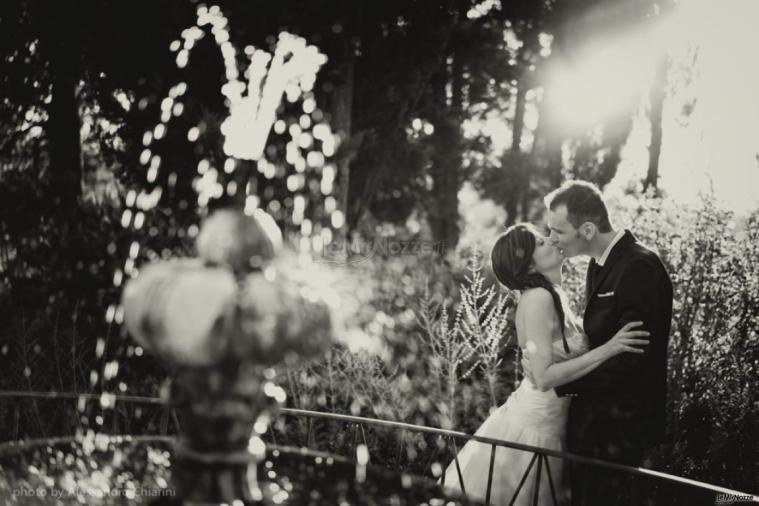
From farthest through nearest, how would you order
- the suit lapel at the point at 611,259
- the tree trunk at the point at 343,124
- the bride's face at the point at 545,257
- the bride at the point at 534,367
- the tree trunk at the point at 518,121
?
the tree trunk at the point at 518,121
the tree trunk at the point at 343,124
the bride's face at the point at 545,257
the suit lapel at the point at 611,259
the bride at the point at 534,367

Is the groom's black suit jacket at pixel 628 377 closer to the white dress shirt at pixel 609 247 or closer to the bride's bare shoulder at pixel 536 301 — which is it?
the white dress shirt at pixel 609 247

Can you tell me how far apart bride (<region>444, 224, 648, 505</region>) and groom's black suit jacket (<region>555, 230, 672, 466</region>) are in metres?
0.10

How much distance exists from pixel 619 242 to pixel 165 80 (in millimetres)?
6121

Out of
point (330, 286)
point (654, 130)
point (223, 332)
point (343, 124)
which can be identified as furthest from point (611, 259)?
point (654, 130)

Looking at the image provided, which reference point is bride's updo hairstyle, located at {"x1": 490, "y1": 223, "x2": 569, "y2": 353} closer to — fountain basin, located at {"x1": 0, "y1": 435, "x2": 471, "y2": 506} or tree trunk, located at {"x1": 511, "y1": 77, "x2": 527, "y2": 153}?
fountain basin, located at {"x1": 0, "y1": 435, "x2": 471, "y2": 506}

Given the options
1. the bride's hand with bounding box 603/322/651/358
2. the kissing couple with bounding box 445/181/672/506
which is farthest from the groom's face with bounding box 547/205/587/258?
the bride's hand with bounding box 603/322/651/358

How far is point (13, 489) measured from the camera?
7.27ft

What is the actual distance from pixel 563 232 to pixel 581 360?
0.77 m

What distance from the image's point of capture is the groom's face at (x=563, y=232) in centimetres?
393

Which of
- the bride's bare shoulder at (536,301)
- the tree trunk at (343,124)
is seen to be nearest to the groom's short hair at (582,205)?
the bride's bare shoulder at (536,301)

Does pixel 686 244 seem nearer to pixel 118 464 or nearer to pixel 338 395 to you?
pixel 338 395

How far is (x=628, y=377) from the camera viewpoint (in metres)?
3.52

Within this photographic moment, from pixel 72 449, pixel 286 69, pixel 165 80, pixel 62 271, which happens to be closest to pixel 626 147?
pixel 286 69

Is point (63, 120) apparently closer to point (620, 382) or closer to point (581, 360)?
point (581, 360)
